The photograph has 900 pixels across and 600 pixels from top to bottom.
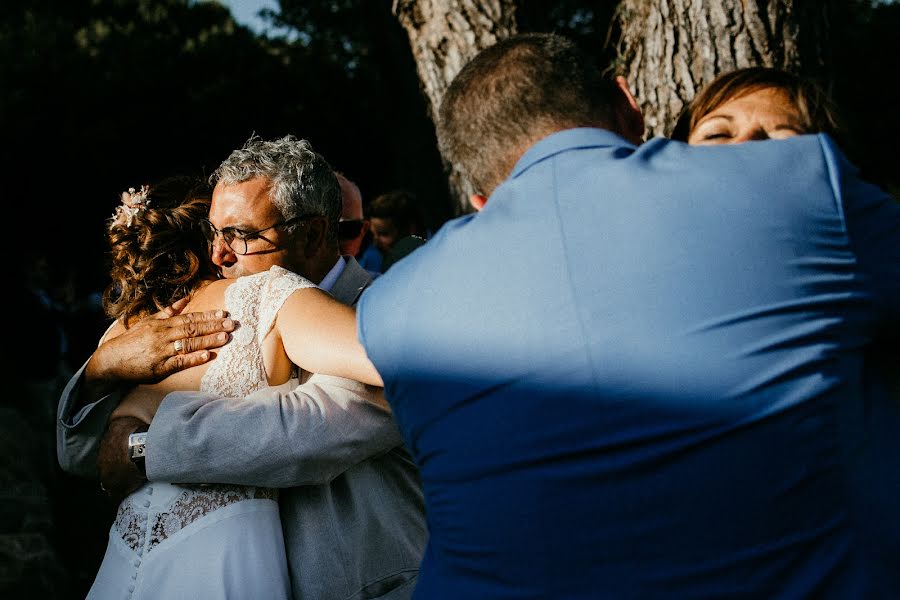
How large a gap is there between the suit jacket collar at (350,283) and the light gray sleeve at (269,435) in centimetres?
44

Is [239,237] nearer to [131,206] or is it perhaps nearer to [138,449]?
[131,206]

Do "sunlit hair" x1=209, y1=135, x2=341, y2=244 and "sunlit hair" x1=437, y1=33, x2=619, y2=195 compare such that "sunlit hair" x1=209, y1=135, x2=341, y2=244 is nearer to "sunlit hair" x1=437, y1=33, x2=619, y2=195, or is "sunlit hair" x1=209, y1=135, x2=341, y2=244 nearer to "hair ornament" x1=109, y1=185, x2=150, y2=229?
"hair ornament" x1=109, y1=185, x2=150, y2=229

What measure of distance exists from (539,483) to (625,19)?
2.69m

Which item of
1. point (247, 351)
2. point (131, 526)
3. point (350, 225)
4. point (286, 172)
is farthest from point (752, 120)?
point (131, 526)

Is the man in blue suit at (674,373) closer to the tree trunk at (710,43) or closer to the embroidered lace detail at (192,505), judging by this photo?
the embroidered lace detail at (192,505)

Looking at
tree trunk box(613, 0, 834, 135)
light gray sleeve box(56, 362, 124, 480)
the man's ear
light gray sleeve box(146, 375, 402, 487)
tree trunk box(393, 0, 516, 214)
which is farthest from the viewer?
tree trunk box(393, 0, 516, 214)

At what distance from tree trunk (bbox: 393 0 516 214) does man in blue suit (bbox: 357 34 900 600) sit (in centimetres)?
235

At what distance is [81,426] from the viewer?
2279 mm

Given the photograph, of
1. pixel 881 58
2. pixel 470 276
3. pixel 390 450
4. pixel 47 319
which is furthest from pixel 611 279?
pixel 881 58

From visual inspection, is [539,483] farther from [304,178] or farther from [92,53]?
[92,53]

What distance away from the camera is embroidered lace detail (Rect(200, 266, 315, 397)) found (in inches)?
81.7

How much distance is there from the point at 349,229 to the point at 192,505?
1379 mm

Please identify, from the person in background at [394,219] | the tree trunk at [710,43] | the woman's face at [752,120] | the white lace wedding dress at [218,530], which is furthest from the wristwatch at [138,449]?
the person in background at [394,219]

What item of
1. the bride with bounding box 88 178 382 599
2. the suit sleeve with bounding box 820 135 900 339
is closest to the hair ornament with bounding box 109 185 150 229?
the bride with bounding box 88 178 382 599
